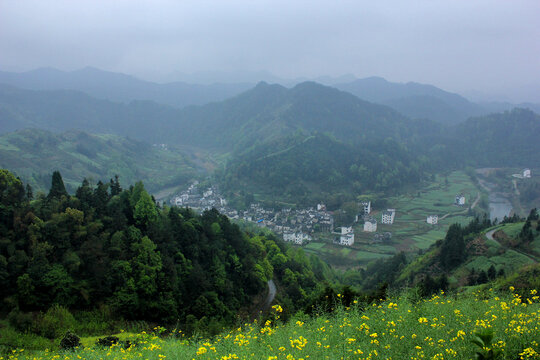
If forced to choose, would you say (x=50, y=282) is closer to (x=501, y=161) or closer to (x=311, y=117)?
(x=501, y=161)

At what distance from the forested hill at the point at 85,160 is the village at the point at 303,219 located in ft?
80.4

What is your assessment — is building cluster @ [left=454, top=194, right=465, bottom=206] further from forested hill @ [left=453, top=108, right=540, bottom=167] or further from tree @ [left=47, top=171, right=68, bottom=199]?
tree @ [left=47, top=171, right=68, bottom=199]

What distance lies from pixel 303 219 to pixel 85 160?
7180 cm

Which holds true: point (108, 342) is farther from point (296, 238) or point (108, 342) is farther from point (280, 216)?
point (280, 216)

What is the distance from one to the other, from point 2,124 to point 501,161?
729 ft

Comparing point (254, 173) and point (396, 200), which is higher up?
point (254, 173)

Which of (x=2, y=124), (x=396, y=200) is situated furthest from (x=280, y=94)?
(x=2, y=124)

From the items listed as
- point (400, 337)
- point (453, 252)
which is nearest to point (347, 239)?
point (453, 252)

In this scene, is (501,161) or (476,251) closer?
(476,251)

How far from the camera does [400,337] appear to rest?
22.7 ft

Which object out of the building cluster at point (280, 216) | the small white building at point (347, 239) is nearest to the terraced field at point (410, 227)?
the small white building at point (347, 239)

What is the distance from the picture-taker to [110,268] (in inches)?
741

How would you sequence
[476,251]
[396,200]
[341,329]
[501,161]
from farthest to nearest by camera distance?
[501,161], [396,200], [476,251], [341,329]

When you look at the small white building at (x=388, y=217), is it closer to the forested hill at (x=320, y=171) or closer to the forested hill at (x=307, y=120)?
the forested hill at (x=320, y=171)
